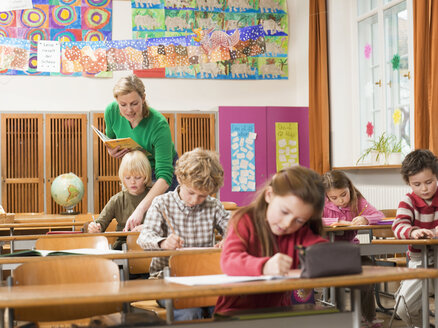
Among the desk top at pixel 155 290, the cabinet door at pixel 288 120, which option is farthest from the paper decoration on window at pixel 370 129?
the desk top at pixel 155 290

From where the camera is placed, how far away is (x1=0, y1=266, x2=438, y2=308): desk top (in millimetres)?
1320

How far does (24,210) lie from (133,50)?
2.28 meters

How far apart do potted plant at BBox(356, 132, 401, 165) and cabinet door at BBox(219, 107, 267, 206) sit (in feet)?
5.39

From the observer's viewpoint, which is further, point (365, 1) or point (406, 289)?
point (365, 1)

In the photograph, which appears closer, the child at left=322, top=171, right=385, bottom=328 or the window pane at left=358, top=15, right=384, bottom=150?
the child at left=322, top=171, right=385, bottom=328

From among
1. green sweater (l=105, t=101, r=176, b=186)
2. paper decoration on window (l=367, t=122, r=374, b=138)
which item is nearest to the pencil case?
green sweater (l=105, t=101, r=176, b=186)

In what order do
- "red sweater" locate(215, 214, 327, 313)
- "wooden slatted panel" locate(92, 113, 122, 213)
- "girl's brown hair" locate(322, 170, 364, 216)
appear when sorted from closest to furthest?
"red sweater" locate(215, 214, 327, 313), "girl's brown hair" locate(322, 170, 364, 216), "wooden slatted panel" locate(92, 113, 122, 213)

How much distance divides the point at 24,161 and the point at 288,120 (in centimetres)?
338

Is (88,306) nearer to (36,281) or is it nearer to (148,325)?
(36,281)

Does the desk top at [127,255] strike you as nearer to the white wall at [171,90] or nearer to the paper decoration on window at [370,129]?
the paper decoration on window at [370,129]

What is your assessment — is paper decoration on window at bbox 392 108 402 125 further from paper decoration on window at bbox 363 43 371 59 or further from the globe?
the globe

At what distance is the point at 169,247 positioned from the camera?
8.36 ft

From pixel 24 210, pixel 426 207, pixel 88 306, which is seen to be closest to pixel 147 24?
pixel 24 210

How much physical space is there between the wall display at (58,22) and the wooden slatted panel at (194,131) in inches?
52.4
